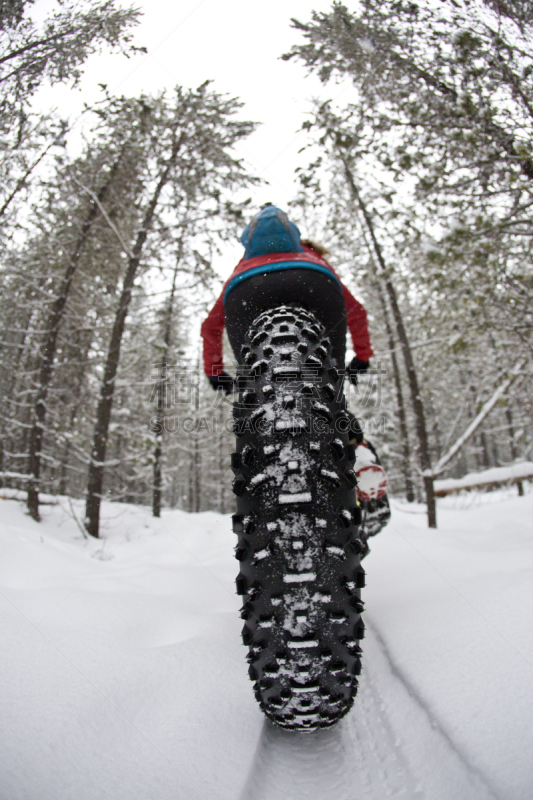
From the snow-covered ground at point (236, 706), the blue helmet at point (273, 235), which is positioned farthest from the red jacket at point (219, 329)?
the snow-covered ground at point (236, 706)

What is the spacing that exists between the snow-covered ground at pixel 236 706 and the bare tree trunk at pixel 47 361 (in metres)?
5.35

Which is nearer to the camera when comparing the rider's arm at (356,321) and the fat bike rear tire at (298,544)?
the fat bike rear tire at (298,544)

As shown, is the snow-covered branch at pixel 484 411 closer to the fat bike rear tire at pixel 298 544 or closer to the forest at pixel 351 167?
the forest at pixel 351 167

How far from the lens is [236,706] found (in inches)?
44.8

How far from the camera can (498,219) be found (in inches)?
124

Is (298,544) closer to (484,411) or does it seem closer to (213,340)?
(213,340)

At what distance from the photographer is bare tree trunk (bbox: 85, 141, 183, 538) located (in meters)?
6.39

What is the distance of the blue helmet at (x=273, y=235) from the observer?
1593mm

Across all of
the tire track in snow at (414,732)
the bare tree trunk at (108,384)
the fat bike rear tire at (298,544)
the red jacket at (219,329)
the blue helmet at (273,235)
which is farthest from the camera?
the bare tree trunk at (108,384)

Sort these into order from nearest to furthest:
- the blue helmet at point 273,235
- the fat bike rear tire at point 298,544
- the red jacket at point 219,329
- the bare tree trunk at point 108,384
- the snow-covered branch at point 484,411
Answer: the fat bike rear tire at point 298,544
the blue helmet at point 273,235
the red jacket at point 219,329
the snow-covered branch at point 484,411
the bare tree trunk at point 108,384

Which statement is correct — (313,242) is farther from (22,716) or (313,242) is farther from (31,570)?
(31,570)

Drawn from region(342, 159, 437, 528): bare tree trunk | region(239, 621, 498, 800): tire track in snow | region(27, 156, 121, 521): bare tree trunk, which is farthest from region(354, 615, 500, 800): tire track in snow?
region(27, 156, 121, 521): bare tree trunk

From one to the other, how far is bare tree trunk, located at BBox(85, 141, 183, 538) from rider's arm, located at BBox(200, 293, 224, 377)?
488 centimetres

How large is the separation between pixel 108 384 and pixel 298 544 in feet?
20.2
